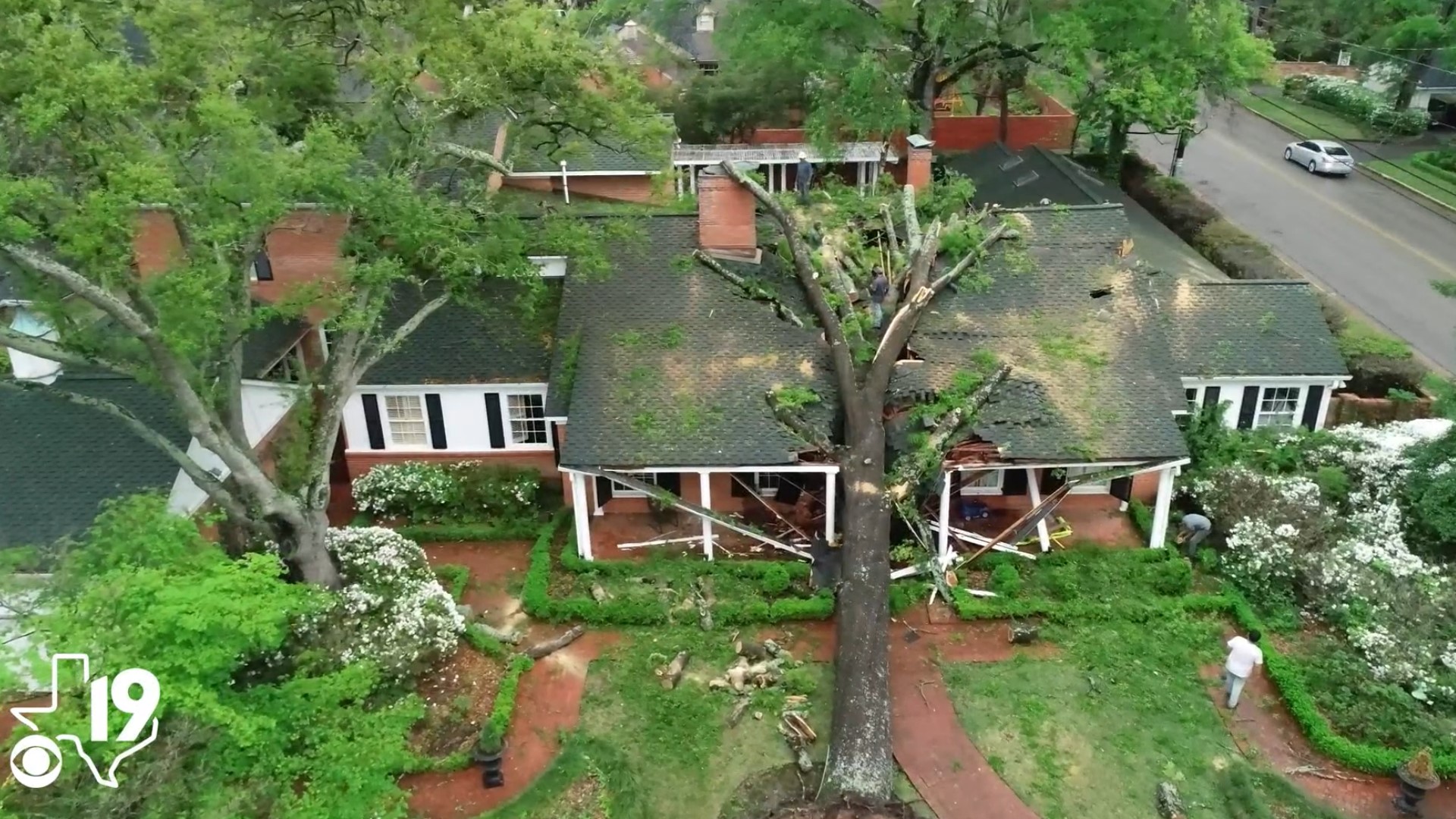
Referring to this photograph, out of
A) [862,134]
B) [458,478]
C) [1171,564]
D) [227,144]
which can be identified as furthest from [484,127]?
[1171,564]

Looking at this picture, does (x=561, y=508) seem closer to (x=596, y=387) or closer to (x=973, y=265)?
(x=596, y=387)

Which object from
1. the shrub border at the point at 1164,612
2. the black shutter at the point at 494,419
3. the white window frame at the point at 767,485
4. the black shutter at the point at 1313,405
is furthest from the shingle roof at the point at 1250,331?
the black shutter at the point at 494,419

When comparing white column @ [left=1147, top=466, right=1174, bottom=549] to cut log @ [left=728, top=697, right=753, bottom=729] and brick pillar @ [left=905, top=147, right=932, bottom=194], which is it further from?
brick pillar @ [left=905, top=147, right=932, bottom=194]

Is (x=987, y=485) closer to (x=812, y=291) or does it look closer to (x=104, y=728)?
(x=812, y=291)

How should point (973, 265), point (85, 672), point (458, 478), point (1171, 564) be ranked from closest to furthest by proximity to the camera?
point (85, 672) → point (1171, 564) → point (458, 478) → point (973, 265)

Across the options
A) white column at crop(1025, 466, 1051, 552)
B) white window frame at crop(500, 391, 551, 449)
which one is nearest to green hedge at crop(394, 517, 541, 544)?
white window frame at crop(500, 391, 551, 449)

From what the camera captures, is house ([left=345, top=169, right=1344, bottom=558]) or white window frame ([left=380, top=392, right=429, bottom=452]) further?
white window frame ([left=380, top=392, right=429, bottom=452])
